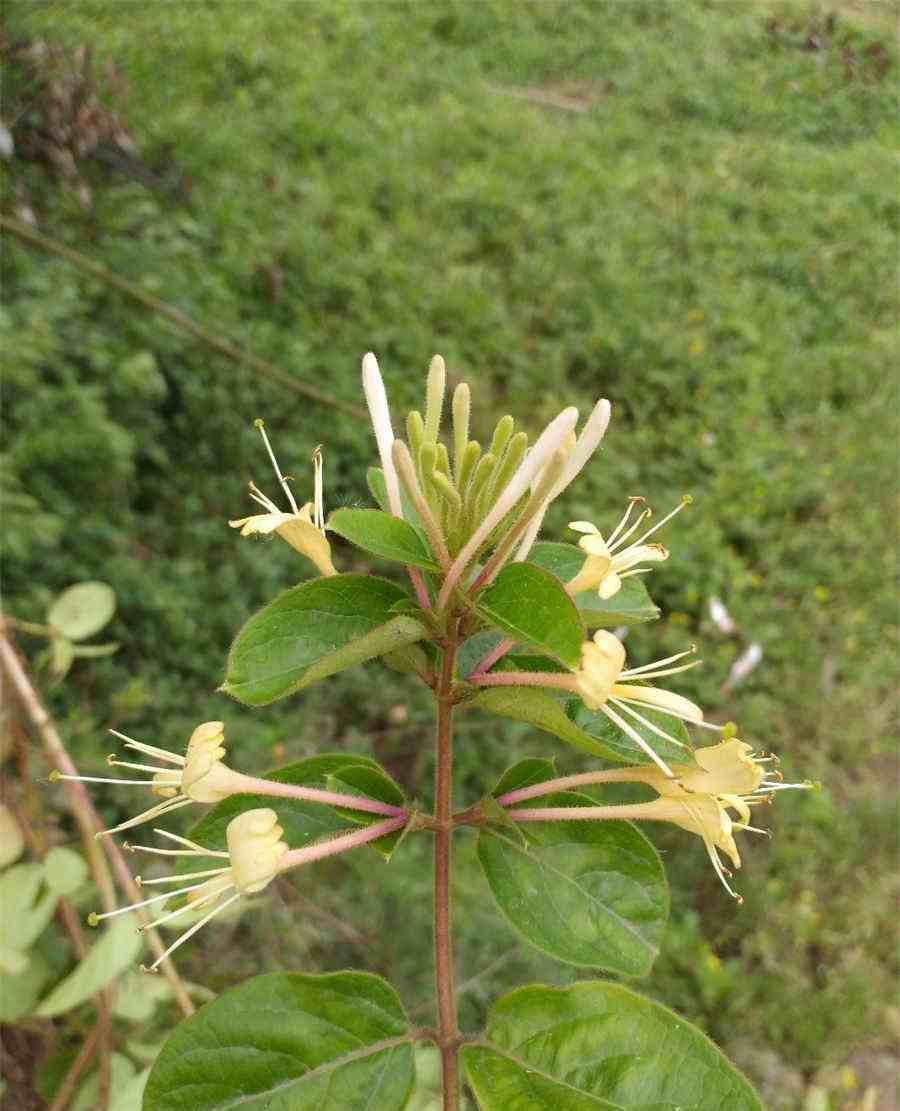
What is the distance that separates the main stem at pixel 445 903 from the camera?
0.67m

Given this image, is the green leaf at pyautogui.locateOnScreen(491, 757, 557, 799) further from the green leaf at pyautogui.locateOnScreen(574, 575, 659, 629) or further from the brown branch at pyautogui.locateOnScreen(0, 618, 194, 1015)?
the brown branch at pyautogui.locateOnScreen(0, 618, 194, 1015)

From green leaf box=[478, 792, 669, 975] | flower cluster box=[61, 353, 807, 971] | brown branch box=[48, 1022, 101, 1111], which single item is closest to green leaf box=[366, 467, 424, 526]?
flower cluster box=[61, 353, 807, 971]

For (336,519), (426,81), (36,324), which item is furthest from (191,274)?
(336,519)

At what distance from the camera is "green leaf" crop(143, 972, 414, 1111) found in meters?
0.64

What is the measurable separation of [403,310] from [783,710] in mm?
1777

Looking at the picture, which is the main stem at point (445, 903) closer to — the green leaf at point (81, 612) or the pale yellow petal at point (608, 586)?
the pale yellow petal at point (608, 586)

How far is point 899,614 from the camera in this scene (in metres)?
3.36

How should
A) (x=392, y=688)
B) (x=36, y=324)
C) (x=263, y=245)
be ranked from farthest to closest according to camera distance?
(x=263, y=245) → (x=392, y=688) → (x=36, y=324)

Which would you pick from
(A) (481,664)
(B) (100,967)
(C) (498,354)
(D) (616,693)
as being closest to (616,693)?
(D) (616,693)

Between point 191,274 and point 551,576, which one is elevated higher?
point 551,576

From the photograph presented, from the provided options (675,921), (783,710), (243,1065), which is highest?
(243,1065)

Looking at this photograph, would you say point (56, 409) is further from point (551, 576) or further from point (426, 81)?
point (426, 81)

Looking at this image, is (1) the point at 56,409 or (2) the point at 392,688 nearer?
(1) the point at 56,409

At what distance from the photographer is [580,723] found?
0.69 meters
